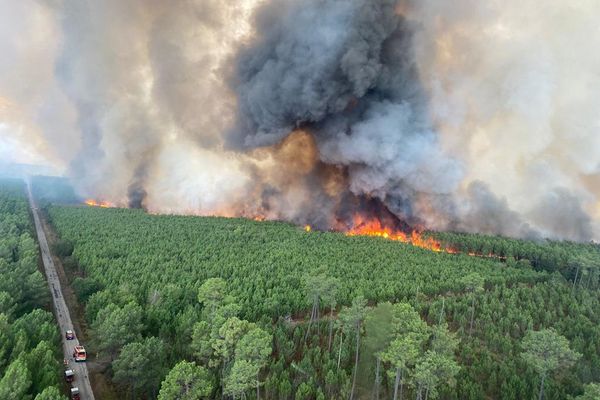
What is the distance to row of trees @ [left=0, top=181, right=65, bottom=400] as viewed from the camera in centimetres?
2727

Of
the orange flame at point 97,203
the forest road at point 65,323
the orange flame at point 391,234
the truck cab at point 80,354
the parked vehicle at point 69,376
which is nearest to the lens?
the forest road at point 65,323

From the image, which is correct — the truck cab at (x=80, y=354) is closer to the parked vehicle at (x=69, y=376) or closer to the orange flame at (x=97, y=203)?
the parked vehicle at (x=69, y=376)

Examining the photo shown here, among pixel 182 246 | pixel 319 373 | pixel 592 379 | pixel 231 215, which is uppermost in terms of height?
pixel 231 215

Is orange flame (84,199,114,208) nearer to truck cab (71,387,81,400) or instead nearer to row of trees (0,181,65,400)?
row of trees (0,181,65,400)

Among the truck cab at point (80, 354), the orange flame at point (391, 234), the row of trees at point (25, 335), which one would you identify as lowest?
the truck cab at point (80, 354)

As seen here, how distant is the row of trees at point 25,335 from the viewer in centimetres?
2727

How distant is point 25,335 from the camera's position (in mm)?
35344

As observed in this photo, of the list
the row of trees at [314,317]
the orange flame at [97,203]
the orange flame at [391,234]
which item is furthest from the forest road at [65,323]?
the orange flame at [97,203]

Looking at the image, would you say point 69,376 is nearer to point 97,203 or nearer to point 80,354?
point 80,354

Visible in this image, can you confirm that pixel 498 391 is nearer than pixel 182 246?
Yes

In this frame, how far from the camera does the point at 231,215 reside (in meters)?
140

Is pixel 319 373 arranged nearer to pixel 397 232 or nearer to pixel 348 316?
pixel 348 316

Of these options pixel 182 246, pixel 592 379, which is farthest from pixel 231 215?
pixel 592 379

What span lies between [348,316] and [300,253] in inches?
1688
